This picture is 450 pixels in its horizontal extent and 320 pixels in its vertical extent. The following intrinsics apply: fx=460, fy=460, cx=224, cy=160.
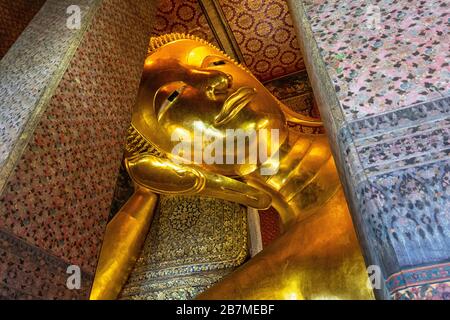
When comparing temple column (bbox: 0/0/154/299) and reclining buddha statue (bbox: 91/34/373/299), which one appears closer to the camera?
temple column (bbox: 0/0/154/299)

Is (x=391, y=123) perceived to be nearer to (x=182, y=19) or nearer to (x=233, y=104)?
(x=233, y=104)

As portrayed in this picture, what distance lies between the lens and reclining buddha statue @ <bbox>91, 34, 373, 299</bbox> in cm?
190

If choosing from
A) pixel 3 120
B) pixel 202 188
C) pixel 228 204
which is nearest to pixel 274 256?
pixel 202 188

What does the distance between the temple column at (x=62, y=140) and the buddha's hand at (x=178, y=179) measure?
51 cm

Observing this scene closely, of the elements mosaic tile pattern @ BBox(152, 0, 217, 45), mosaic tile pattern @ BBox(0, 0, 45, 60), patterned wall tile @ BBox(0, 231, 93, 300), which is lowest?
patterned wall tile @ BBox(0, 231, 93, 300)

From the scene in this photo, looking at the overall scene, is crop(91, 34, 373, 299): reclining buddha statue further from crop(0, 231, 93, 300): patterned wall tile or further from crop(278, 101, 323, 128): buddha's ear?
crop(0, 231, 93, 300): patterned wall tile

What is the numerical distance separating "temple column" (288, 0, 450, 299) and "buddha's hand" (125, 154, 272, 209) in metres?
0.93

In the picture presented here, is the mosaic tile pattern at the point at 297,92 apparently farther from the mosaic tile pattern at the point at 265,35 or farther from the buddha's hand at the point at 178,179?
the buddha's hand at the point at 178,179

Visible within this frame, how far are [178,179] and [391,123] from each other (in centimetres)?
124

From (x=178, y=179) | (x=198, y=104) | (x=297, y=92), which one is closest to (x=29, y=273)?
(x=178, y=179)

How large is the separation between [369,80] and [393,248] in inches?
17.2

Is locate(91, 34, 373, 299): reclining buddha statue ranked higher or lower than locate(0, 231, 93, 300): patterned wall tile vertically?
higher

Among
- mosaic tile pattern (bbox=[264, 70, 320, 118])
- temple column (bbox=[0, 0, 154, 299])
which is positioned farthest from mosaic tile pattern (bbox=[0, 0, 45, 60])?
mosaic tile pattern (bbox=[264, 70, 320, 118])

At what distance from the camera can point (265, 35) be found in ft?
9.97
